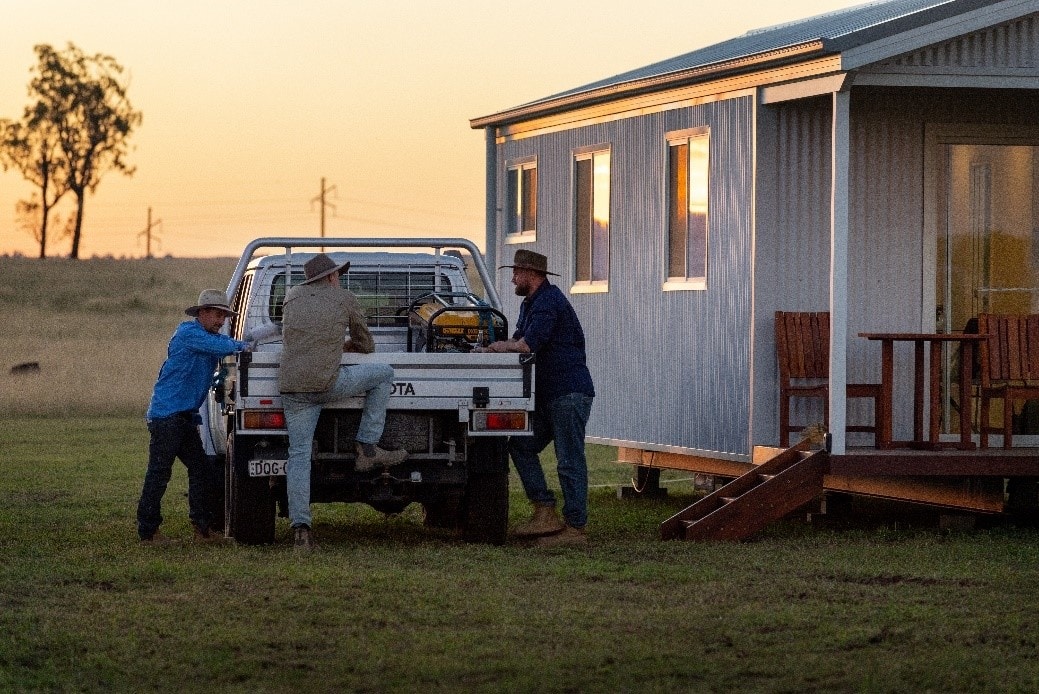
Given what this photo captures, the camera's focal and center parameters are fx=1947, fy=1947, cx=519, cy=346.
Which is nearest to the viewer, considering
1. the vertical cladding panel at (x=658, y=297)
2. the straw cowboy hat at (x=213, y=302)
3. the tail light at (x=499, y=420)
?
the tail light at (x=499, y=420)

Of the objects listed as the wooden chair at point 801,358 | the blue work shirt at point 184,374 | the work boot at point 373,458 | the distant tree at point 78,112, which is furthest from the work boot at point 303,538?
the distant tree at point 78,112

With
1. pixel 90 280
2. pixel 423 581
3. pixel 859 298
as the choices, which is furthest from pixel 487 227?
pixel 90 280

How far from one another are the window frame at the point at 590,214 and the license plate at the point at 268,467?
17.5 ft

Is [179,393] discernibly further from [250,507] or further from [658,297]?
[658,297]

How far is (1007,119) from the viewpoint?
590 inches

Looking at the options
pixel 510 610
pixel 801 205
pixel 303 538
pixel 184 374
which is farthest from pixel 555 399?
pixel 510 610

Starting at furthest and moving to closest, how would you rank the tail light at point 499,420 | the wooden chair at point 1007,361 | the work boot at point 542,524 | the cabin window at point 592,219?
the cabin window at point 592,219 < the wooden chair at point 1007,361 < the work boot at point 542,524 < the tail light at point 499,420

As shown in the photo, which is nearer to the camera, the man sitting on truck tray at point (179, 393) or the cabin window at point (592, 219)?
the man sitting on truck tray at point (179, 393)

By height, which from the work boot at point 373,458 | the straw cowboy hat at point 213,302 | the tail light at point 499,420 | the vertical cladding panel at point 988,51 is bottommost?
the work boot at point 373,458

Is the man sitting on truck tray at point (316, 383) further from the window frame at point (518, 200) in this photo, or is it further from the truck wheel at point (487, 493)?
the window frame at point (518, 200)

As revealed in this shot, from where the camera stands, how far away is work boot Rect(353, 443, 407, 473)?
1222cm

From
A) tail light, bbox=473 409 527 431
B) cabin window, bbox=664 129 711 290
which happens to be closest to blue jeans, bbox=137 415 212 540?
tail light, bbox=473 409 527 431

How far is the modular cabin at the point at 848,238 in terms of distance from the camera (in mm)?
13422

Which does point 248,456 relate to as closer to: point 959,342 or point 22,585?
point 22,585
